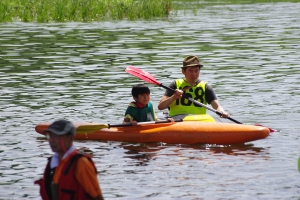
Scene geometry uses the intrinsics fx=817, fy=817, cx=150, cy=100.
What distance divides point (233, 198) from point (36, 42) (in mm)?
19942

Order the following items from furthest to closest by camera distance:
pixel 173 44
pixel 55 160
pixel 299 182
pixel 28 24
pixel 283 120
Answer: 1. pixel 28 24
2. pixel 173 44
3. pixel 283 120
4. pixel 299 182
5. pixel 55 160

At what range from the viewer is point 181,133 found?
11875mm

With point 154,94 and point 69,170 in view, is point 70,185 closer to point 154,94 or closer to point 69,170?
point 69,170

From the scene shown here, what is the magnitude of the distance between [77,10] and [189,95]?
24534 mm

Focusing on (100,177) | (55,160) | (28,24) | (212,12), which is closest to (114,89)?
(100,177)

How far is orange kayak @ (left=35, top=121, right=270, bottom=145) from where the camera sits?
11.6 metres

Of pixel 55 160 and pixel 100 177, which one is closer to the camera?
pixel 55 160

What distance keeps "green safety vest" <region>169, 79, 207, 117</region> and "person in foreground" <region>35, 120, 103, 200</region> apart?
6.43 meters

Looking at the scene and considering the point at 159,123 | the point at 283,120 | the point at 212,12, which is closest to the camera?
the point at 159,123

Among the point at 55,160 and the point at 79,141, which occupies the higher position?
the point at 55,160

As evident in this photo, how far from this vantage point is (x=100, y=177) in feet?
32.1

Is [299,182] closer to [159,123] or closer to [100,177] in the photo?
[100,177]

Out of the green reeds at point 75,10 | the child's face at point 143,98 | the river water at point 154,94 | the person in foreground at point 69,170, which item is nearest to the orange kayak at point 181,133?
the river water at point 154,94

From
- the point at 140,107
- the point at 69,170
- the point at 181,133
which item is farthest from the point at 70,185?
the point at 140,107
